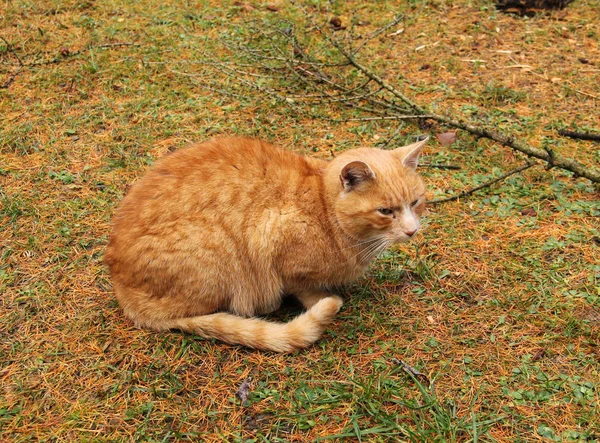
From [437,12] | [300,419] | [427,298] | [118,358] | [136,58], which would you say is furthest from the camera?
[437,12]

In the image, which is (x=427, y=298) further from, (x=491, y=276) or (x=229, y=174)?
(x=229, y=174)

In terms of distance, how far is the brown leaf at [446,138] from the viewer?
4.78 meters

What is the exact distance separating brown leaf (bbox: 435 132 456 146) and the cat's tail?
2.26 m

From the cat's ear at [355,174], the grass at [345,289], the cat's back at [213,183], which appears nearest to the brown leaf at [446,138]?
the grass at [345,289]

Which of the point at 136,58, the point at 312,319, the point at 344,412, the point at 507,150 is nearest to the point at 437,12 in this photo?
the point at 507,150

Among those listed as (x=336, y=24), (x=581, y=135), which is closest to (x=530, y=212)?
(x=581, y=135)

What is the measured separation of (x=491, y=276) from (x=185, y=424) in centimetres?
218

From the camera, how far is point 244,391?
2.94 meters

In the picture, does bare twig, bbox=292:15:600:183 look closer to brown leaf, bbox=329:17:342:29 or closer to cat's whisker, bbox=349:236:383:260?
brown leaf, bbox=329:17:342:29

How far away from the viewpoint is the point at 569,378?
2932 mm

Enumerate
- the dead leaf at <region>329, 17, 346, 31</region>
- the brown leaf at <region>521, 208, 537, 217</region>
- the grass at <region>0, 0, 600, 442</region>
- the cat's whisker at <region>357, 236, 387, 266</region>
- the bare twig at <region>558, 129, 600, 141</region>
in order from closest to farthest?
1. the grass at <region>0, 0, 600, 442</region>
2. the cat's whisker at <region>357, 236, 387, 266</region>
3. the brown leaf at <region>521, 208, 537, 217</region>
4. the bare twig at <region>558, 129, 600, 141</region>
5. the dead leaf at <region>329, 17, 346, 31</region>

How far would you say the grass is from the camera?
2.82 m

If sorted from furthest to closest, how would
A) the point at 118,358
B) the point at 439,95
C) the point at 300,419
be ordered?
the point at 439,95 → the point at 118,358 → the point at 300,419

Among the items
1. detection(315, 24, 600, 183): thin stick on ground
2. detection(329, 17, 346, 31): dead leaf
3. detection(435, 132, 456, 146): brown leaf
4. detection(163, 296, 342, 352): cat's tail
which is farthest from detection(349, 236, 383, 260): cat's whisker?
detection(329, 17, 346, 31): dead leaf
